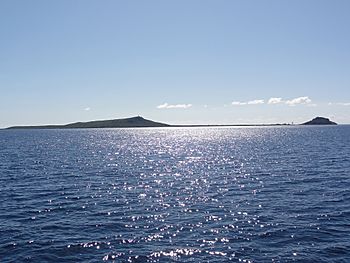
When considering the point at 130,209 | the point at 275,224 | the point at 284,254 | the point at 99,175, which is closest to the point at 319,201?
the point at 275,224

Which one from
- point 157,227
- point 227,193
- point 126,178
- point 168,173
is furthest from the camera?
point 168,173

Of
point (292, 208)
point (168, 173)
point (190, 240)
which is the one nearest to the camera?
point (190, 240)

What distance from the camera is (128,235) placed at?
30312 millimetres

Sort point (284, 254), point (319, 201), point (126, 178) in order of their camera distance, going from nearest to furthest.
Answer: point (284, 254)
point (319, 201)
point (126, 178)

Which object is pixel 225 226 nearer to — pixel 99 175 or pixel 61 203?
pixel 61 203

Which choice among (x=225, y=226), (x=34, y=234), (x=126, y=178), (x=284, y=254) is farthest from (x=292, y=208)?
(x=126, y=178)

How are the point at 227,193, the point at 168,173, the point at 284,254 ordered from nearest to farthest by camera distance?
1. the point at 284,254
2. the point at 227,193
3. the point at 168,173

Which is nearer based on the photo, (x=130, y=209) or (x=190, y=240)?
(x=190, y=240)

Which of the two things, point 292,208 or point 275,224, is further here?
point 292,208

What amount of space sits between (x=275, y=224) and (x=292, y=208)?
6504mm

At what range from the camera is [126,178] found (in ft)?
206

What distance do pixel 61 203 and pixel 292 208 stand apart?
25.5 meters

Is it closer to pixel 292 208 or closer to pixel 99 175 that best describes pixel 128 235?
pixel 292 208

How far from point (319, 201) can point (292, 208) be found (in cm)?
489
